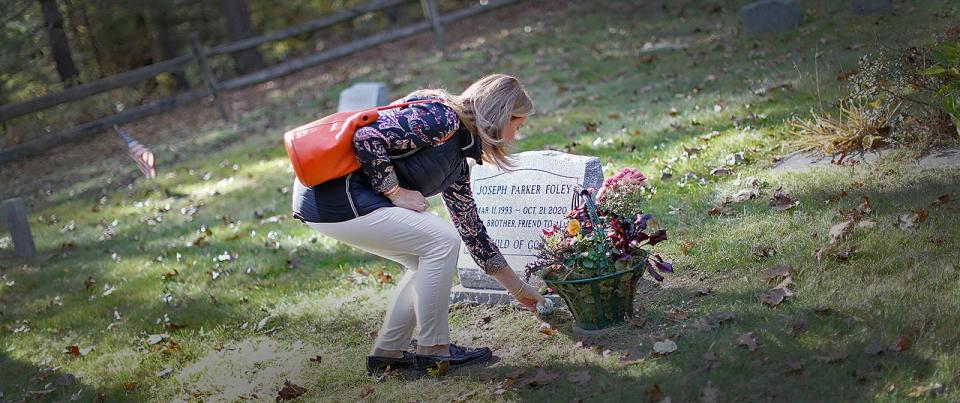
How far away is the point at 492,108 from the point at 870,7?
8681 mm

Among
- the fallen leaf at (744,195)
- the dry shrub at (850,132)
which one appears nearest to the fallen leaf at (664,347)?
the fallen leaf at (744,195)

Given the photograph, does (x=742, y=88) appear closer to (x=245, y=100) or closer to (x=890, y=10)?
(x=890, y=10)

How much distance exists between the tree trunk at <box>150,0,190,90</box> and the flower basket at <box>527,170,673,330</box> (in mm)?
18742

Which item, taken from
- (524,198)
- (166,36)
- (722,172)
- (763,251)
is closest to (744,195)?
(722,172)

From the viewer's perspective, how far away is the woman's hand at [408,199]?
4414 millimetres

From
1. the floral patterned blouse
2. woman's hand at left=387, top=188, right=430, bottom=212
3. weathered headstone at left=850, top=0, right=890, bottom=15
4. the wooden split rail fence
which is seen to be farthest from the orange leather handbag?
the wooden split rail fence

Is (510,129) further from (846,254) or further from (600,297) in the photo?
(846,254)

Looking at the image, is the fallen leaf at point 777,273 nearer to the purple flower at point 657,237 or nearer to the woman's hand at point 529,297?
the purple flower at point 657,237

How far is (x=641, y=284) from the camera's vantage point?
18.5ft

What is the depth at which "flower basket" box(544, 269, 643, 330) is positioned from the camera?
4711 millimetres

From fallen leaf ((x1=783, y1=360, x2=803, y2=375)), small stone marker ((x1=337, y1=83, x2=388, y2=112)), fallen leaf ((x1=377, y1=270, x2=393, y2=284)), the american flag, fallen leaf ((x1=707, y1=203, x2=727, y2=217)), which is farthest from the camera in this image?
small stone marker ((x1=337, y1=83, x2=388, y2=112))

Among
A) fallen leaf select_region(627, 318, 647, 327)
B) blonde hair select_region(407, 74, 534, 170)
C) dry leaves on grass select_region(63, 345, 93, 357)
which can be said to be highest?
blonde hair select_region(407, 74, 534, 170)

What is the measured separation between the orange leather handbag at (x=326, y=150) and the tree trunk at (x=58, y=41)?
16.4m

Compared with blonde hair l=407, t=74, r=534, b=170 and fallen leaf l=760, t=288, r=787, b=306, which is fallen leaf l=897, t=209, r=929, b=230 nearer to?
fallen leaf l=760, t=288, r=787, b=306
